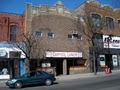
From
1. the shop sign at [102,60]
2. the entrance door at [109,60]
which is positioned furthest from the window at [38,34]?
the entrance door at [109,60]

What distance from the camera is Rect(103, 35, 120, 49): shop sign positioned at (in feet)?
139

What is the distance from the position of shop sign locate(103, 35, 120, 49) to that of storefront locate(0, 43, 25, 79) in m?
14.9

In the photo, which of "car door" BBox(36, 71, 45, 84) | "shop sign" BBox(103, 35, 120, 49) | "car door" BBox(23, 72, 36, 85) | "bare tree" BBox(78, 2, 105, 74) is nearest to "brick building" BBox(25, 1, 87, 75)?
"bare tree" BBox(78, 2, 105, 74)

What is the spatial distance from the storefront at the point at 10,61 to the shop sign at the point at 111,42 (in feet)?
48.8

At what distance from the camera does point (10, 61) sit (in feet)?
109

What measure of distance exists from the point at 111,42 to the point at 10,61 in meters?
17.7

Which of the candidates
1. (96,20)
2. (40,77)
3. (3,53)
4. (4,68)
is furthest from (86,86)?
(96,20)

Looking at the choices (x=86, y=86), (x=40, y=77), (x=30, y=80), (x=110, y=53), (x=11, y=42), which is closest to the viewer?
(x=86, y=86)

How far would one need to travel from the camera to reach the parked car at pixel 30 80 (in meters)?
23.0

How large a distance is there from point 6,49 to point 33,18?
229 inches

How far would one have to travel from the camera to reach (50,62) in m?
36.5

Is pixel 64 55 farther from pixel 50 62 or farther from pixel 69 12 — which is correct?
pixel 69 12

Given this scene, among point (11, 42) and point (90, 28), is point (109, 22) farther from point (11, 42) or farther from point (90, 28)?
point (11, 42)

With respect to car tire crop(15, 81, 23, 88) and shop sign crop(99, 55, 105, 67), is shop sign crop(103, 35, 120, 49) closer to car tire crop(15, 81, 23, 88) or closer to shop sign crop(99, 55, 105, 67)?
shop sign crop(99, 55, 105, 67)
